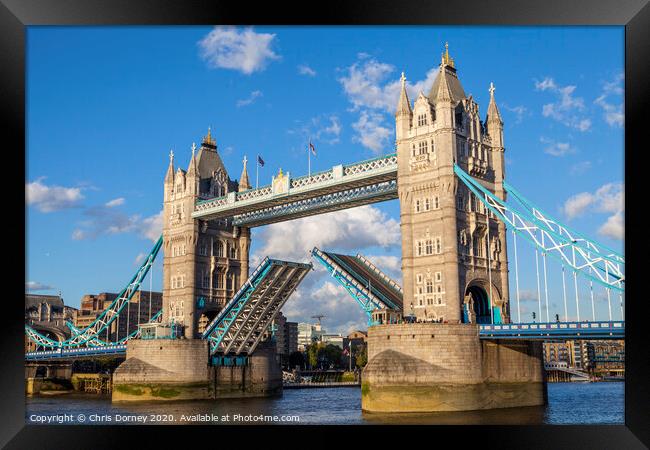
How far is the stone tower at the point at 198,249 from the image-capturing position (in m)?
72.4

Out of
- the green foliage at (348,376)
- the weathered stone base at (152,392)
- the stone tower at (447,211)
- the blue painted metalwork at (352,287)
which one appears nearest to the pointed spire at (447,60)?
the stone tower at (447,211)

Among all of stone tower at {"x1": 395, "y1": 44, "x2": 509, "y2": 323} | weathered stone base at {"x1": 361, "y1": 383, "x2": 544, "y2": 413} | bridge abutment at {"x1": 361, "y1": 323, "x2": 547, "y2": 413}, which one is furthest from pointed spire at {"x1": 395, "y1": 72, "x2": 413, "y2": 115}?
weathered stone base at {"x1": 361, "y1": 383, "x2": 544, "y2": 413}

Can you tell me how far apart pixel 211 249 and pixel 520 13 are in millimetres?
50018

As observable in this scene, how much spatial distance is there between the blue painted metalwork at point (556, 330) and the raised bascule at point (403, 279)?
0.26 feet

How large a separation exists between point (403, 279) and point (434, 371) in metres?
8.47

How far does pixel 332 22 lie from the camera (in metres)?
28.5

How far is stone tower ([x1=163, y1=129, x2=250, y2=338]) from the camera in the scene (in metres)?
72.4

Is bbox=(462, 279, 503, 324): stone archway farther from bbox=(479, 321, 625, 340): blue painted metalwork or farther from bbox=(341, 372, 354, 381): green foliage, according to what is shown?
bbox=(341, 372, 354, 381): green foliage

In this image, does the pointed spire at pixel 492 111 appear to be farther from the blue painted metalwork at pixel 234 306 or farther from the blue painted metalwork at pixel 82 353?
the blue painted metalwork at pixel 82 353

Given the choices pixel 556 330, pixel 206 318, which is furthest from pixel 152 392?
pixel 556 330

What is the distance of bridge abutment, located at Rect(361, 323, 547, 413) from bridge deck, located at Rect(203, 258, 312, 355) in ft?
48.9

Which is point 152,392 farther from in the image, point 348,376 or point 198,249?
point 348,376
